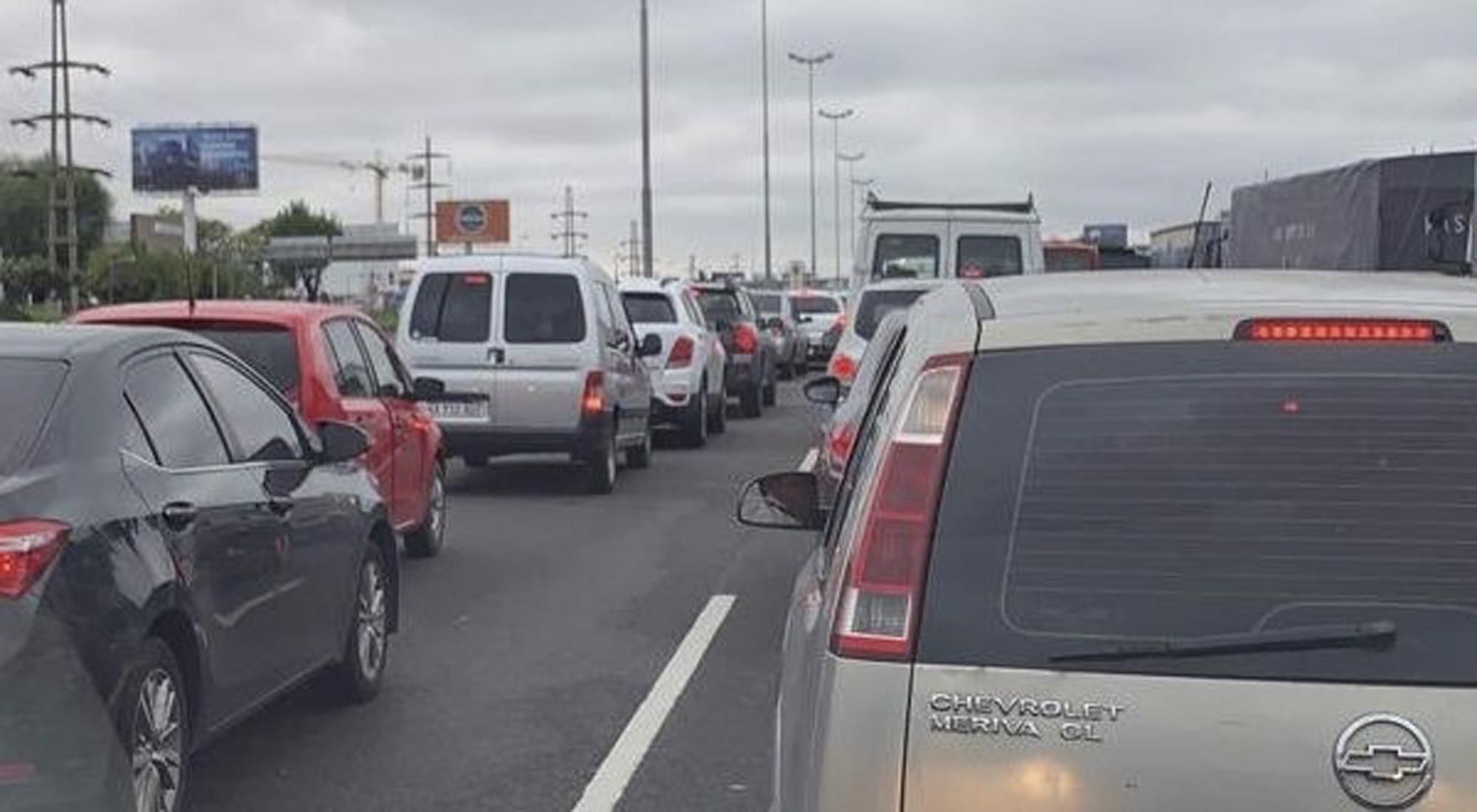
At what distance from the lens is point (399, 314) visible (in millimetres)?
15797

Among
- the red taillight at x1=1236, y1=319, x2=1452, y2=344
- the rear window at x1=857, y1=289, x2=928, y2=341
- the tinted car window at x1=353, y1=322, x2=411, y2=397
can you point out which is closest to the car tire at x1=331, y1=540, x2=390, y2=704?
the tinted car window at x1=353, y1=322, x2=411, y2=397

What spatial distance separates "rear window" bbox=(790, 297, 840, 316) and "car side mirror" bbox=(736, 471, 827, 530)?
3712 centimetres

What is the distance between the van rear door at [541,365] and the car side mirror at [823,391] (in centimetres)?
291

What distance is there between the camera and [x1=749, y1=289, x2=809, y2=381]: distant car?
3344 cm

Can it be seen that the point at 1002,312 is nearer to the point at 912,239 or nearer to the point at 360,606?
the point at 360,606

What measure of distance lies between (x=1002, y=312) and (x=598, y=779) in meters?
3.60

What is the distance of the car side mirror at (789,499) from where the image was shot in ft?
18.4

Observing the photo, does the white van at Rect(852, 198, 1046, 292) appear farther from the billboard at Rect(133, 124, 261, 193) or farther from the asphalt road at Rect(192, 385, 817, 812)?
the billboard at Rect(133, 124, 261, 193)

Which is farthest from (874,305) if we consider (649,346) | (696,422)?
(696,422)

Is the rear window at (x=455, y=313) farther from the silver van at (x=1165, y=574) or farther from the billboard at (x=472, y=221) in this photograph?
the billboard at (x=472, y=221)

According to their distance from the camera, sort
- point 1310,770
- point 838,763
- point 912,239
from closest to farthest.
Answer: point 1310,770
point 838,763
point 912,239

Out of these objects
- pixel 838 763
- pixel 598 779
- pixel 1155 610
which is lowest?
pixel 598 779

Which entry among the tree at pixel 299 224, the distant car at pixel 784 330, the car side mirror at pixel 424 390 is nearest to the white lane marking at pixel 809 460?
the car side mirror at pixel 424 390

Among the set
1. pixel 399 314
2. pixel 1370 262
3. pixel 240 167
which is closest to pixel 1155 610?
pixel 399 314
